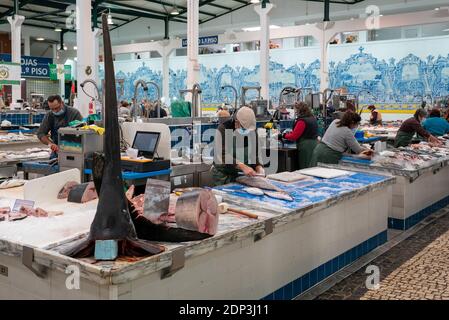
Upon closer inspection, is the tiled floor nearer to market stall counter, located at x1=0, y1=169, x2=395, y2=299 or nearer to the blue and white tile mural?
market stall counter, located at x1=0, y1=169, x2=395, y2=299

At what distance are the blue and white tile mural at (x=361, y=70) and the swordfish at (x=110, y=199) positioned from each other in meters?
11.3

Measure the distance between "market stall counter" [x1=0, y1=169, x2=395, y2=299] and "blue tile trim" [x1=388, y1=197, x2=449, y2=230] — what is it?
1204 mm

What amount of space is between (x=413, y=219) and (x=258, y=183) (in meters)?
2.96

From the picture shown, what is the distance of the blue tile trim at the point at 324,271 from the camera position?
3.81m

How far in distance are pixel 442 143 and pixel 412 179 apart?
9.74 feet

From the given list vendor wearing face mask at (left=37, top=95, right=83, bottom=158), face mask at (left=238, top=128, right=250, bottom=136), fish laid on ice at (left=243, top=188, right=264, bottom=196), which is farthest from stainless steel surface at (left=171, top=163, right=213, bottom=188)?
fish laid on ice at (left=243, top=188, right=264, bottom=196)

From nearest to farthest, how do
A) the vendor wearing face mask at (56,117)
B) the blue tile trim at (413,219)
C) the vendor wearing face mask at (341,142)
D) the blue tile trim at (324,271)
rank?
the blue tile trim at (324,271) → the blue tile trim at (413,219) → the vendor wearing face mask at (341,142) → the vendor wearing face mask at (56,117)

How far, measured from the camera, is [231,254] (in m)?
3.15

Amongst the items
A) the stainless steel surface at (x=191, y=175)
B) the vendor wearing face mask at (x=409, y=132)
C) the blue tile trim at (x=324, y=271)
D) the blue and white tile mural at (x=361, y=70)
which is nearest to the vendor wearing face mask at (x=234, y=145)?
the stainless steel surface at (x=191, y=175)

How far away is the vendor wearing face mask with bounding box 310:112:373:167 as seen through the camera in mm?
6340

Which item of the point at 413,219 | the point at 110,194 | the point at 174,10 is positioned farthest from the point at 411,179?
the point at 174,10

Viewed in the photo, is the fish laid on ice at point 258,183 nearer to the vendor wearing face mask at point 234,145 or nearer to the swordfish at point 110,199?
the vendor wearing face mask at point 234,145

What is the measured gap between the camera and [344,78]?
17328 millimetres
